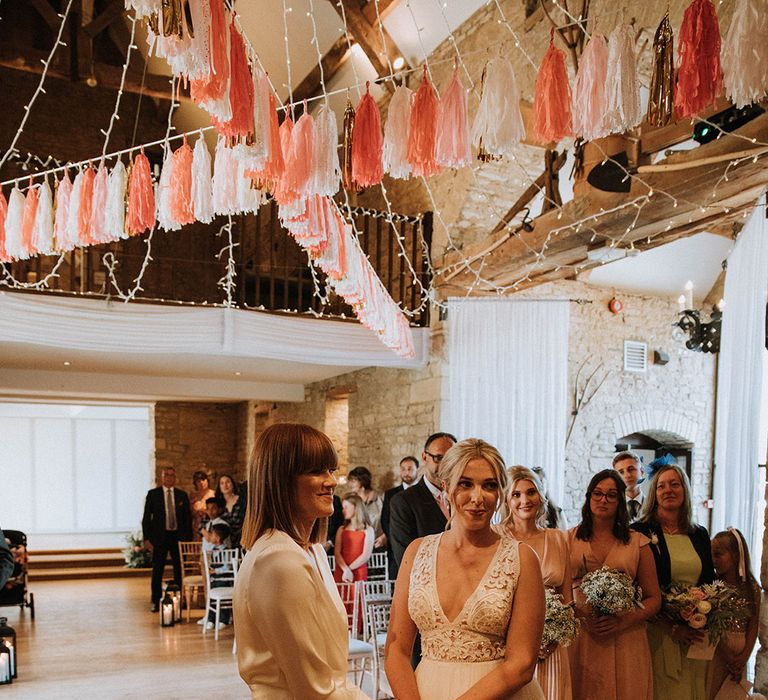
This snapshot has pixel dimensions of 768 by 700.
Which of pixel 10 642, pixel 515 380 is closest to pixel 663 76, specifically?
pixel 515 380

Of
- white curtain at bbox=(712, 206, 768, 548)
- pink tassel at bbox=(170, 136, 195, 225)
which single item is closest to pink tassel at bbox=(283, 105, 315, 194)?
pink tassel at bbox=(170, 136, 195, 225)

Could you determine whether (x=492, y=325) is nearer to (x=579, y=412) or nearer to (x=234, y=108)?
(x=579, y=412)

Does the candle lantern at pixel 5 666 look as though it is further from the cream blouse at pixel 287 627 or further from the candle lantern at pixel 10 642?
the cream blouse at pixel 287 627

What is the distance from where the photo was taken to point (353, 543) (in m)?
6.19

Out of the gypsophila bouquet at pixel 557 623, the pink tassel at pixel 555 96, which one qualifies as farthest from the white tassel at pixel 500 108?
the gypsophila bouquet at pixel 557 623

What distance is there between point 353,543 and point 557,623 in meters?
3.67

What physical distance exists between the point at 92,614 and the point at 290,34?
7.68m

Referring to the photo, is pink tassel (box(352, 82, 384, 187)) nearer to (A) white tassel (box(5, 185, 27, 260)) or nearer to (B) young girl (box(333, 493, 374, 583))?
(A) white tassel (box(5, 185, 27, 260))

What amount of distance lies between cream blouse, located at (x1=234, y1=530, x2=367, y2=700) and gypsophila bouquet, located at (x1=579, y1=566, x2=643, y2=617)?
5.86 ft

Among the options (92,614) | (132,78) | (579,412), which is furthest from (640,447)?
(132,78)

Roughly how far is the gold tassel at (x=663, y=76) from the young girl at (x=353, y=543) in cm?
464

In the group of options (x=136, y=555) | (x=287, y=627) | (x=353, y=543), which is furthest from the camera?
(x=136, y=555)

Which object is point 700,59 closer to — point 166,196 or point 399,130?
point 399,130

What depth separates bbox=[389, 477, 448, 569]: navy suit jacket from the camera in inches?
139
